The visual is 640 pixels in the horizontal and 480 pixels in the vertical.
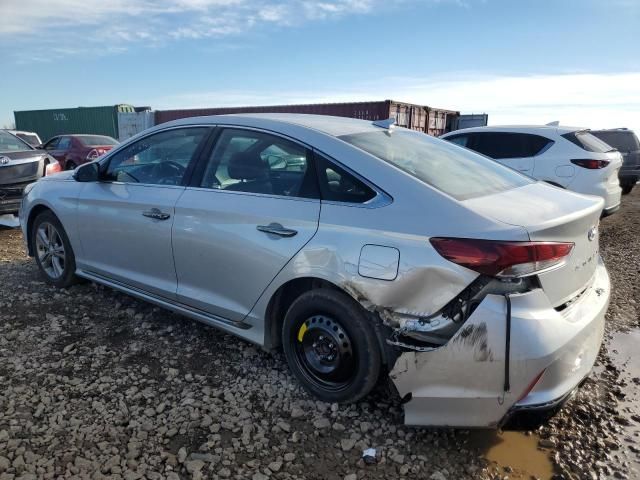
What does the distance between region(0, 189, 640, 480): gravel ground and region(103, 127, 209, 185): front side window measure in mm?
1127

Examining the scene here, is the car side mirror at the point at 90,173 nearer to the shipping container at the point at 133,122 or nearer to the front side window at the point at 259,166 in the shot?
the front side window at the point at 259,166

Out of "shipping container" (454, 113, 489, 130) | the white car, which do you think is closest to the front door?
the white car

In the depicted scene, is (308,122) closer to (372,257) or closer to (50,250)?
(372,257)

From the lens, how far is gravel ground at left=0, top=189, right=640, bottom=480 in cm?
229

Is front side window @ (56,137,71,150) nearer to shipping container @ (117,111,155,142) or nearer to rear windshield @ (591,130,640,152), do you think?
shipping container @ (117,111,155,142)

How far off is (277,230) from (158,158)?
4.70 ft

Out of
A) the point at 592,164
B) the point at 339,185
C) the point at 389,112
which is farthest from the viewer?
the point at 389,112

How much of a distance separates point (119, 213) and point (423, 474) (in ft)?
8.82

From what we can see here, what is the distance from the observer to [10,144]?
752cm

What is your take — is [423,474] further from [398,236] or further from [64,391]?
[64,391]

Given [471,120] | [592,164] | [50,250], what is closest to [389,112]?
[471,120]

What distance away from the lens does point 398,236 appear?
2.25 m

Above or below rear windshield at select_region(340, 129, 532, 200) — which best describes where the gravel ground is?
below

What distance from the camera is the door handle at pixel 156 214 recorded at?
3236 millimetres
